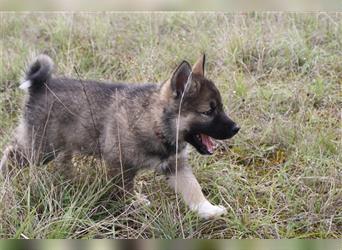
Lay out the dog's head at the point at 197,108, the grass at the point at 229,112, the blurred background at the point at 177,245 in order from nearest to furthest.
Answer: the blurred background at the point at 177,245
the grass at the point at 229,112
the dog's head at the point at 197,108

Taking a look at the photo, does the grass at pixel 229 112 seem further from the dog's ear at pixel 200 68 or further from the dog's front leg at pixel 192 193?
the dog's ear at pixel 200 68

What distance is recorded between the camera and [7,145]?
297 cm

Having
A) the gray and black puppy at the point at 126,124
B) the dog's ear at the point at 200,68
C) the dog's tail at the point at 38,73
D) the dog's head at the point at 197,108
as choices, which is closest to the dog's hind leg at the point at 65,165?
the gray and black puppy at the point at 126,124

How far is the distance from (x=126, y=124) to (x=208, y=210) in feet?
1.88

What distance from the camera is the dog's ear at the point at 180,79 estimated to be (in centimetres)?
254

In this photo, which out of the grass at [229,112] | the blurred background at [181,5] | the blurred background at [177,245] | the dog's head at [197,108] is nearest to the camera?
the blurred background at [181,5]

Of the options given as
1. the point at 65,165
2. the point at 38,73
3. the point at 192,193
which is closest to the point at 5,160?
the point at 65,165

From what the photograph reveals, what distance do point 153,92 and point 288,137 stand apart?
30.6 inches

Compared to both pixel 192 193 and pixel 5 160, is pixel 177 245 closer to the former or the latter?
pixel 192 193

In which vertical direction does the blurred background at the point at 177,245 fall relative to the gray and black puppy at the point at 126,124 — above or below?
below

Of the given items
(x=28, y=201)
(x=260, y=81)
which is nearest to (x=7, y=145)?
(x=28, y=201)

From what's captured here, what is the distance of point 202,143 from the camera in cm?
268

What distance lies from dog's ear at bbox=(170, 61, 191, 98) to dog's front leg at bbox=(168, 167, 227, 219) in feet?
1.27

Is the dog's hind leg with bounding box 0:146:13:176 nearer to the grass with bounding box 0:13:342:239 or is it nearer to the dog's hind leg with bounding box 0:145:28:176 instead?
the dog's hind leg with bounding box 0:145:28:176
